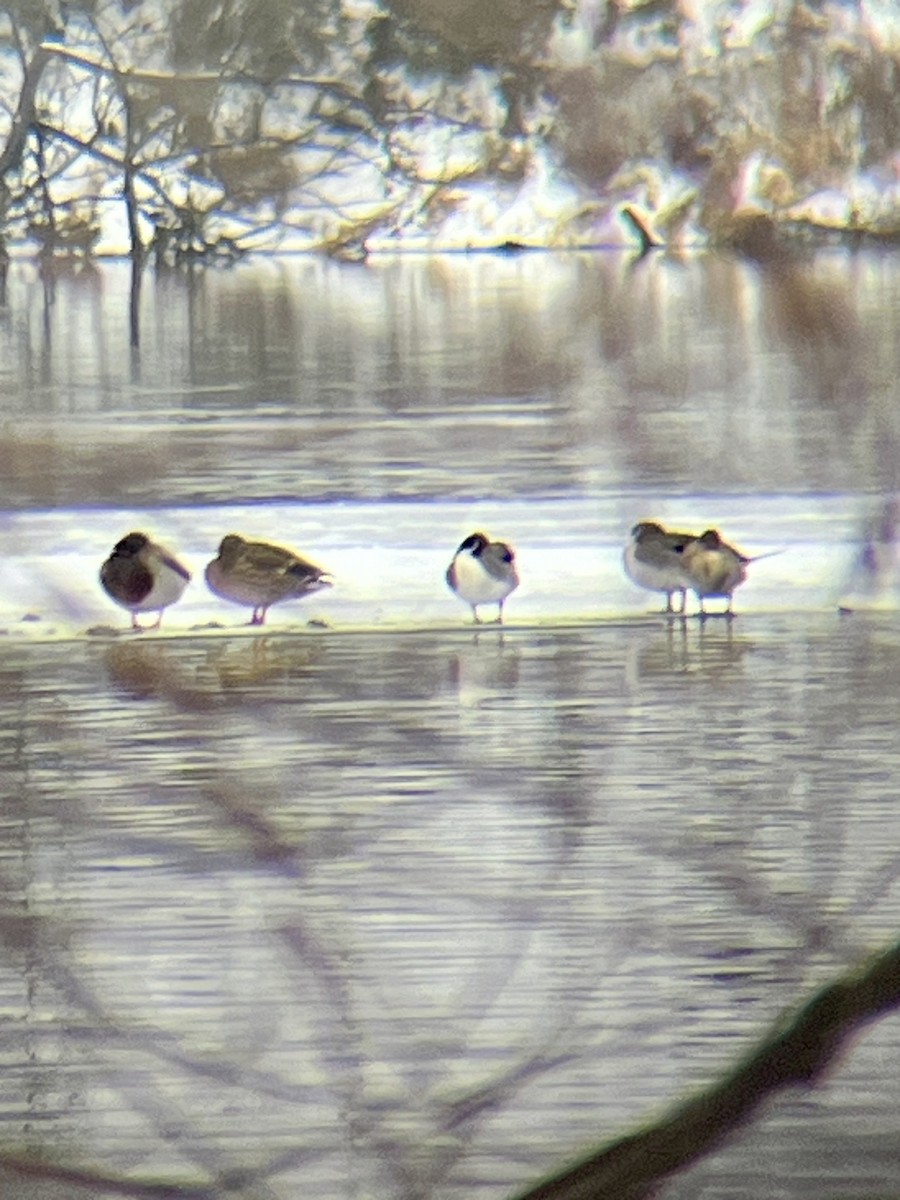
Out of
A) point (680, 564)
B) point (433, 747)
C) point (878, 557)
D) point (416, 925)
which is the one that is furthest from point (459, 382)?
point (878, 557)

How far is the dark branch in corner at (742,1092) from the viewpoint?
11.6 inches

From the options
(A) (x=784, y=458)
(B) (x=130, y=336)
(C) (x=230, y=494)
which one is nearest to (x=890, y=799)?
(A) (x=784, y=458)

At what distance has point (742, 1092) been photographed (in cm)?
31

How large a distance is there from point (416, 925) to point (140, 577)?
0.38 metres

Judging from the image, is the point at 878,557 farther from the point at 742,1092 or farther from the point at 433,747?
the point at 433,747

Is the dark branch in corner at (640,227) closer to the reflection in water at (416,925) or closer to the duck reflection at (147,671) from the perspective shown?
the reflection in water at (416,925)

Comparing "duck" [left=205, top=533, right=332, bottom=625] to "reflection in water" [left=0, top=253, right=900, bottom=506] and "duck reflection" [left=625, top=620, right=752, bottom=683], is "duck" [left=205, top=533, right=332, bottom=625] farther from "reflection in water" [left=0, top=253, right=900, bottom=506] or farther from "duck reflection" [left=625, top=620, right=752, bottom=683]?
"duck reflection" [left=625, top=620, right=752, bottom=683]

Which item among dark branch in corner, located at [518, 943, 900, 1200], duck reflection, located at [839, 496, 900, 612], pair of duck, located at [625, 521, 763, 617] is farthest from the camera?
pair of duck, located at [625, 521, 763, 617]

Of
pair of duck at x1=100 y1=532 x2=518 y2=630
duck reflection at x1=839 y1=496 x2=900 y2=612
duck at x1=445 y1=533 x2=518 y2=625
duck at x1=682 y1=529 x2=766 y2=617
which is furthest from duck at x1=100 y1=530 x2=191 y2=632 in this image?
duck reflection at x1=839 y1=496 x2=900 y2=612

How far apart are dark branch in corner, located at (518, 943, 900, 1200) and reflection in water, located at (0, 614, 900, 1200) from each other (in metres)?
0.07

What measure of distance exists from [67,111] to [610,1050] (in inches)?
11.3

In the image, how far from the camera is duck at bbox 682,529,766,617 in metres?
0.86

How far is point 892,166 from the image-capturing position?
21.1 inches

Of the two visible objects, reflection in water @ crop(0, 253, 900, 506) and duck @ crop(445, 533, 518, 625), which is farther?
duck @ crop(445, 533, 518, 625)
